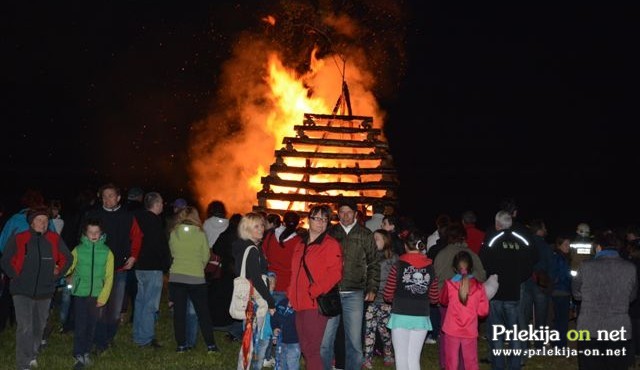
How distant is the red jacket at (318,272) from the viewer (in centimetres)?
1030

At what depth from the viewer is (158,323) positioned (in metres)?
16.5

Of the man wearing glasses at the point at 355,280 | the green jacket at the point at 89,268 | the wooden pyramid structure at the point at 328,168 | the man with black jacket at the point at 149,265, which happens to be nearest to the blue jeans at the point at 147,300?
the man with black jacket at the point at 149,265

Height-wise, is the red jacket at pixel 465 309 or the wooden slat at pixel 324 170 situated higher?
the wooden slat at pixel 324 170

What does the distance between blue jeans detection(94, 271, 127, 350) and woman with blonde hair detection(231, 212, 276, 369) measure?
9.49ft

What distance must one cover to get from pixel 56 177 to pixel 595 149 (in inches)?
687

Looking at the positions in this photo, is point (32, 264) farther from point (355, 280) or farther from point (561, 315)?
point (561, 315)

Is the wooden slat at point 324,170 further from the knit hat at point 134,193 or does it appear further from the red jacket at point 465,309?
the red jacket at point 465,309

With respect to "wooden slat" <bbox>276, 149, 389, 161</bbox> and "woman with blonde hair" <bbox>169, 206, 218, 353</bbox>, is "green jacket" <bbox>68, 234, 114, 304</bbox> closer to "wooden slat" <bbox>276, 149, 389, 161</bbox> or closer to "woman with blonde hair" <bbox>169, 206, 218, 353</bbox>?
"woman with blonde hair" <bbox>169, 206, 218, 353</bbox>

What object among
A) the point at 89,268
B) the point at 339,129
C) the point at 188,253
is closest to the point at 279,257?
the point at 188,253

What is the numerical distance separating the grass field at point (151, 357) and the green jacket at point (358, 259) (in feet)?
6.86

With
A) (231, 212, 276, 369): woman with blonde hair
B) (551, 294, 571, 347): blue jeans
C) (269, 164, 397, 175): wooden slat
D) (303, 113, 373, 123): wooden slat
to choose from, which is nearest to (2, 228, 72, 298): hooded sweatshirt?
(231, 212, 276, 369): woman with blonde hair

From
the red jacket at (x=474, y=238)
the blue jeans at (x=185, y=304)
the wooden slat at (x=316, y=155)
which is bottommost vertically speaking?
the blue jeans at (x=185, y=304)

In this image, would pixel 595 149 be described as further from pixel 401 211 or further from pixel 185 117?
pixel 185 117

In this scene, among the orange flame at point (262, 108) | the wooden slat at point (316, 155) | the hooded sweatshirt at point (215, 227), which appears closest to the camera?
the hooded sweatshirt at point (215, 227)
